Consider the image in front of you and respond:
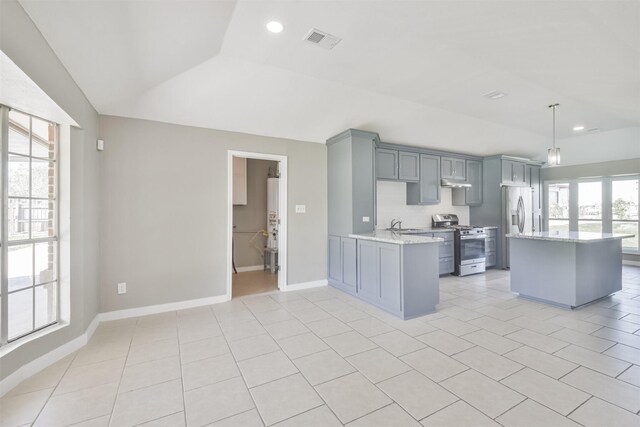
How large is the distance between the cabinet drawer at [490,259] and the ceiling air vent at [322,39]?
17.7 ft

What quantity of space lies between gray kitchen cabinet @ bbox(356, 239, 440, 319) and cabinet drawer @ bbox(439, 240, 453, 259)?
193cm

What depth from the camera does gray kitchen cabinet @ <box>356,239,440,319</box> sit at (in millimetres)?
3275

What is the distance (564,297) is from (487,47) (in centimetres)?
320

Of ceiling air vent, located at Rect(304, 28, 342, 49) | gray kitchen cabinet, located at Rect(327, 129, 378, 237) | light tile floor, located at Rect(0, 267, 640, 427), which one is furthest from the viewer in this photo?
gray kitchen cabinet, located at Rect(327, 129, 378, 237)

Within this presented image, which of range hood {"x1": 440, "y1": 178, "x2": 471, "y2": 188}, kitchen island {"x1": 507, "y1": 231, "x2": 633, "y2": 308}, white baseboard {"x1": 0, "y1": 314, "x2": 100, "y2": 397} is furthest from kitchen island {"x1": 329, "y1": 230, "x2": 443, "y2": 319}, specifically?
white baseboard {"x1": 0, "y1": 314, "x2": 100, "y2": 397}

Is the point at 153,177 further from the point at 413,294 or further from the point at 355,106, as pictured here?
the point at 413,294

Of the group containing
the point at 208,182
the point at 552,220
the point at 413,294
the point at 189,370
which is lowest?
the point at 189,370

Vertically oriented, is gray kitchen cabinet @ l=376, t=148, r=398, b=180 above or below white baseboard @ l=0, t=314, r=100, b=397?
above

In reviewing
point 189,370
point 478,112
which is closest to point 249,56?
point 189,370

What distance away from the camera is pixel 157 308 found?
348 cm

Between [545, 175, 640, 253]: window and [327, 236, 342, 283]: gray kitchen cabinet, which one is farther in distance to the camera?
[545, 175, 640, 253]: window

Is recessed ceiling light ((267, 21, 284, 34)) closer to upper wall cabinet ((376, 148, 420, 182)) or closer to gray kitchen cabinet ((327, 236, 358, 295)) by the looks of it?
gray kitchen cabinet ((327, 236, 358, 295))

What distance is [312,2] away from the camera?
198cm

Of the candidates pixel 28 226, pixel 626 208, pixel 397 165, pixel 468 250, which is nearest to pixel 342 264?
pixel 397 165
